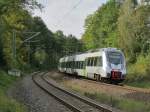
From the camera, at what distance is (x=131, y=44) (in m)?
64.3

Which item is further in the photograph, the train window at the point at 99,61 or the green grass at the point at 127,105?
the train window at the point at 99,61

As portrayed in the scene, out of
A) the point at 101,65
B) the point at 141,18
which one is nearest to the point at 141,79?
the point at 101,65

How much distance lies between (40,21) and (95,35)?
43.6 m

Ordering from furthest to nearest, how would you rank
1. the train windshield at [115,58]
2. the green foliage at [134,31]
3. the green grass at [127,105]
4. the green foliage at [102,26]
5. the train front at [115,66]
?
the green foliage at [102,26] < the green foliage at [134,31] < the train windshield at [115,58] < the train front at [115,66] < the green grass at [127,105]

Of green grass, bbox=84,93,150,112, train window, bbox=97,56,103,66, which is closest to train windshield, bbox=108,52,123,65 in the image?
train window, bbox=97,56,103,66

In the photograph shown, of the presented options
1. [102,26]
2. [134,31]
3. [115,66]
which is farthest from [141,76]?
[102,26]

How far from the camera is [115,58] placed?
4038 centimetres

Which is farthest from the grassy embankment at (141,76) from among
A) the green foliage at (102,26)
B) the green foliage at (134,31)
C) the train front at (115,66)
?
the green foliage at (102,26)

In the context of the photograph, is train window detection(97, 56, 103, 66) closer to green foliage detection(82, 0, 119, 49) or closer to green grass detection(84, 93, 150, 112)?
green grass detection(84, 93, 150, 112)

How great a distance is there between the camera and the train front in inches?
1559

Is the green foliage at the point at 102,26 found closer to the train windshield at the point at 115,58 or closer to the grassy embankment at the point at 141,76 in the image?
the grassy embankment at the point at 141,76

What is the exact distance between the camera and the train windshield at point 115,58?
132 feet

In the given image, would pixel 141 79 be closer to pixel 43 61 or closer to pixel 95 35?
pixel 95 35

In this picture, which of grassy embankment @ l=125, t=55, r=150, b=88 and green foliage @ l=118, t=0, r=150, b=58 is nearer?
grassy embankment @ l=125, t=55, r=150, b=88
